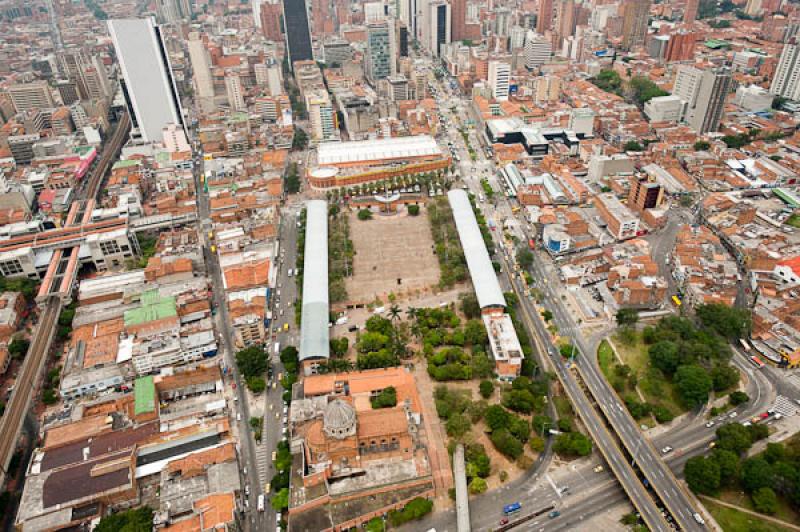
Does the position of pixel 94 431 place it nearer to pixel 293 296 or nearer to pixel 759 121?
pixel 293 296

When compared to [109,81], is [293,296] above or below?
below

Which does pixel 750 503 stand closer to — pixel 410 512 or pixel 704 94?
pixel 410 512

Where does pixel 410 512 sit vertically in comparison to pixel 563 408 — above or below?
below

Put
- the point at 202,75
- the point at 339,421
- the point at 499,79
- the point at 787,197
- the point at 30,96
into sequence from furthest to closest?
the point at 202,75 → the point at 499,79 → the point at 30,96 → the point at 787,197 → the point at 339,421

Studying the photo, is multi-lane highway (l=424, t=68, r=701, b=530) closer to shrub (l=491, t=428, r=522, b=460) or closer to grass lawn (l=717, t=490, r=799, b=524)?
grass lawn (l=717, t=490, r=799, b=524)

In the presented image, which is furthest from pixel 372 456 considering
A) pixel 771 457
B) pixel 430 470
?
pixel 771 457

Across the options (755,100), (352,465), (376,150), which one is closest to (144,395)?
(352,465)
